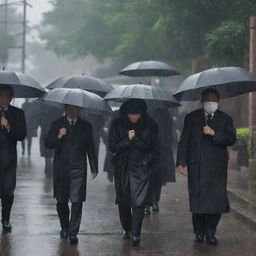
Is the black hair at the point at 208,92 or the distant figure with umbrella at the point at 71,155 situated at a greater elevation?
the black hair at the point at 208,92

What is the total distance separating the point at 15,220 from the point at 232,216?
9.68 ft

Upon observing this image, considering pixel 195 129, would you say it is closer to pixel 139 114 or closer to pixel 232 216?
pixel 139 114

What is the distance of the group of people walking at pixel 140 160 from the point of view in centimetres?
895

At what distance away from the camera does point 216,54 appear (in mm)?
18031

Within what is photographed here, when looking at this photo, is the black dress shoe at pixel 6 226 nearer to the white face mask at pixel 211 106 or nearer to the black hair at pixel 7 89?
the black hair at pixel 7 89

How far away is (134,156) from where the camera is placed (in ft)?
29.7

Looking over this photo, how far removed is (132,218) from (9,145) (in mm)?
1634

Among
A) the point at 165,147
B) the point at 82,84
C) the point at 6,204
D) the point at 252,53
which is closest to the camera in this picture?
the point at 6,204

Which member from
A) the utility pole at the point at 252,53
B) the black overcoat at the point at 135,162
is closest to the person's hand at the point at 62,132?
the black overcoat at the point at 135,162

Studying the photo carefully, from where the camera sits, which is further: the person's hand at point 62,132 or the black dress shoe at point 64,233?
the black dress shoe at point 64,233

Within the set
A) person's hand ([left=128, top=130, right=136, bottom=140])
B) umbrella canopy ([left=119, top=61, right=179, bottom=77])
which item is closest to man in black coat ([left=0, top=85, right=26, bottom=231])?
person's hand ([left=128, top=130, right=136, bottom=140])

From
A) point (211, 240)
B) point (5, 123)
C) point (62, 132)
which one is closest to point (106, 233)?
point (211, 240)

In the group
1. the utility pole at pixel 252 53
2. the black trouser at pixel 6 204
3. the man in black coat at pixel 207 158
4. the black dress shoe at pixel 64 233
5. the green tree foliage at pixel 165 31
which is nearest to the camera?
the man in black coat at pixel 207 158

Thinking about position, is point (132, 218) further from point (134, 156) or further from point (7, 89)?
point (7, 89)
